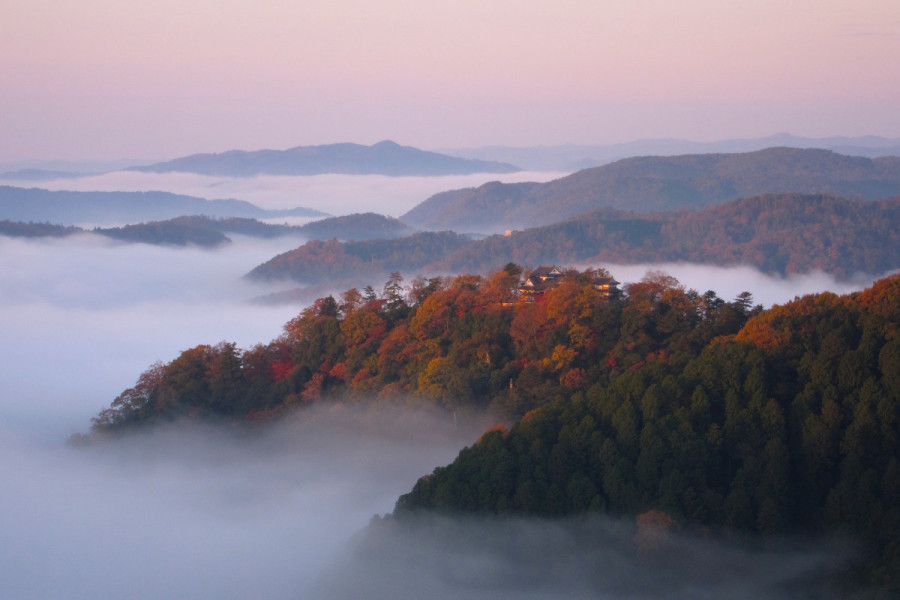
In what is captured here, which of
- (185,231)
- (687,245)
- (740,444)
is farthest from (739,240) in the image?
(740,444)

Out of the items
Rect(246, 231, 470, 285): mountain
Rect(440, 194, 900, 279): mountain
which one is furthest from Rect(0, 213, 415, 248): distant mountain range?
Rect(440, 194, 900, 279): mountain

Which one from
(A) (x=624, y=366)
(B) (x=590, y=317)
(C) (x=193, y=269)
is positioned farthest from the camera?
(C) (x=193, y=269)

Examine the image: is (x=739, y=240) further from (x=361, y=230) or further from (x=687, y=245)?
(x=361, y=230)

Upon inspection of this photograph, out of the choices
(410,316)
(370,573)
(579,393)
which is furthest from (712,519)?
(410,316)

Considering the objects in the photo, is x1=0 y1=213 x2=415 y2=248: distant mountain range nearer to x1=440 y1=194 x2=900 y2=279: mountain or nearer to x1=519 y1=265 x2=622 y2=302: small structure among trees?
x1=440 y1=194 x2=900 y2=279: mountain

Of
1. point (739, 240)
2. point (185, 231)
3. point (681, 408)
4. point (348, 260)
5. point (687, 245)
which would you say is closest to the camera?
point (681, 408)

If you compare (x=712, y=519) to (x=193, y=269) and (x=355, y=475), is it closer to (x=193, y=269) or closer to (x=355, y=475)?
(x=355, y=475)
